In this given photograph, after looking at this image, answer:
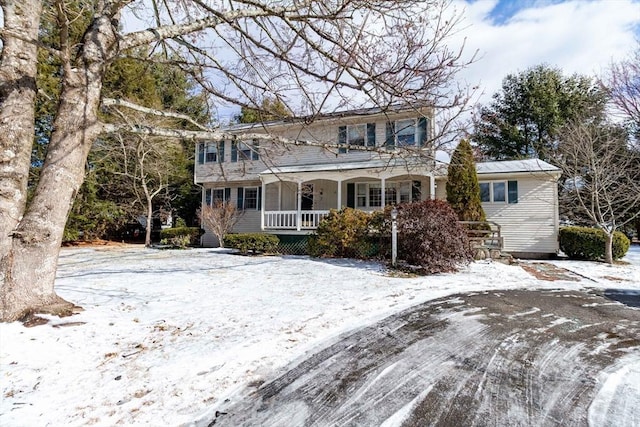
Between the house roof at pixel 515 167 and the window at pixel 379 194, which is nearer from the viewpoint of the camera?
the house roof at pixel 515 167

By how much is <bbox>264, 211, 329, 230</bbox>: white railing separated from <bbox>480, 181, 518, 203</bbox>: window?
6911 mm

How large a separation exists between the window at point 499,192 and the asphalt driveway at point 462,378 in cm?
972

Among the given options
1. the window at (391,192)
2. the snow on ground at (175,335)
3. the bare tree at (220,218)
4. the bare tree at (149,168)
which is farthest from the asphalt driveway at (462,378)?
the bare tree at (149,168)

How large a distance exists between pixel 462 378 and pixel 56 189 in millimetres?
4853

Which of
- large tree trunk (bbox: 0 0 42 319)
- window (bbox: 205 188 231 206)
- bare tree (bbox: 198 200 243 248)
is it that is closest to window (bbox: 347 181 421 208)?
bare tree (bbox: 198 200 243 248)

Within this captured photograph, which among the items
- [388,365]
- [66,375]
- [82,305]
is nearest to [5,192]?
[82,305]

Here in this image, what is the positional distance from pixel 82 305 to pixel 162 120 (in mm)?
13087

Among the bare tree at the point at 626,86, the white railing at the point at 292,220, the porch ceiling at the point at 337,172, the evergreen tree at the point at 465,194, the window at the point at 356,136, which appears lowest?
the white railing at the point at 292,220

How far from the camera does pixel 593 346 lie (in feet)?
12.0

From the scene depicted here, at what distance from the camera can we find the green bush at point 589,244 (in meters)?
11.5

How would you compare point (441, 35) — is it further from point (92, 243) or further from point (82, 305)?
point (92, 243)

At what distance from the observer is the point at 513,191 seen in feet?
44.6

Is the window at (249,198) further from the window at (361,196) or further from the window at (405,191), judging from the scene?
the window at (405,191)

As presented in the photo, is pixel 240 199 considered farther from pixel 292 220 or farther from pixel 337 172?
pixel 337 172
